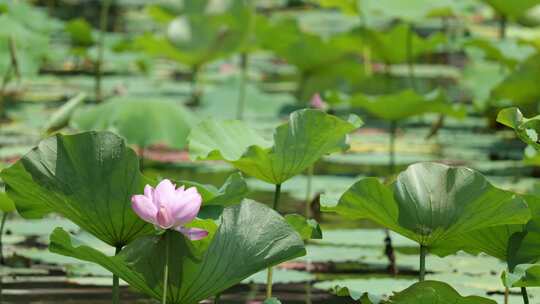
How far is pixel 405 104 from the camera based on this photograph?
352 centimetres

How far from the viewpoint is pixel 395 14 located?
173 inches

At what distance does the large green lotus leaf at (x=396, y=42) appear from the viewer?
437 centimetres

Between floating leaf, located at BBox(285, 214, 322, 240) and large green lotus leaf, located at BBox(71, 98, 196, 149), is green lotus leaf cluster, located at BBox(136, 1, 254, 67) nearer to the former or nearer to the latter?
large green lotus leaf, located at BBox(71, 98, 196, 149)

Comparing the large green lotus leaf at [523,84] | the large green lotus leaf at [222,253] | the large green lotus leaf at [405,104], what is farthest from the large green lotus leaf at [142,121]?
the large green lotus leaf at [222,253]

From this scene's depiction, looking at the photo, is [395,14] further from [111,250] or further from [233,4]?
[111,250]

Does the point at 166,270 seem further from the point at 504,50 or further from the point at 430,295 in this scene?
the point at 504,50

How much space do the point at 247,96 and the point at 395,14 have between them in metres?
0.63

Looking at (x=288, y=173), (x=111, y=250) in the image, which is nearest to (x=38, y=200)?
(x=288, y=173)

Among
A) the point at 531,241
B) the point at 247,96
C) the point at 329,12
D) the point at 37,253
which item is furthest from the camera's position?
the point at 329,12

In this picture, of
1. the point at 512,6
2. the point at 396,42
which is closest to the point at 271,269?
the point at 396,42

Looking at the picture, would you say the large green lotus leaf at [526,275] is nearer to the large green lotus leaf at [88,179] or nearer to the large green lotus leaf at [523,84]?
the large green lotus leaf at [88,179]

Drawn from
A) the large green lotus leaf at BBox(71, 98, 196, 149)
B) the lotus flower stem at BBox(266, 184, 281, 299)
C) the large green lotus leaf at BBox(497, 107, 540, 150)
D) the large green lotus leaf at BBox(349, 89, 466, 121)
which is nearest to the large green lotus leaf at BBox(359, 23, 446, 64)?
the large green lotus leaf at BBox(349, 89, 466, 121)

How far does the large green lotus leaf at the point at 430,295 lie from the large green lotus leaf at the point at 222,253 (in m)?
0.13

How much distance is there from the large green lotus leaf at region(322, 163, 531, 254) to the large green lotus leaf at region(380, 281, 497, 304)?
0.32ft
